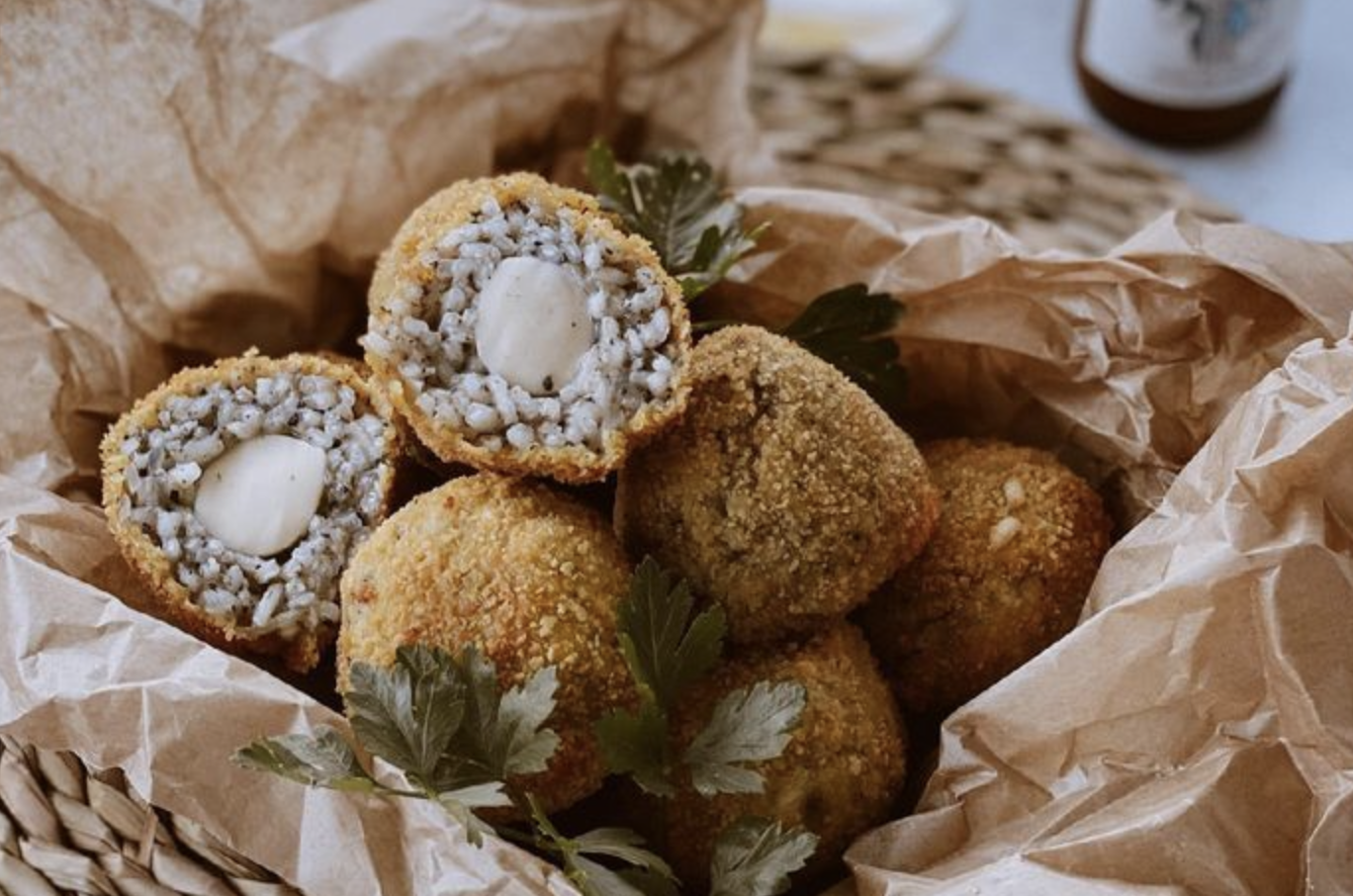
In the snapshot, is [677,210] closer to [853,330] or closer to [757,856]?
[853,330]

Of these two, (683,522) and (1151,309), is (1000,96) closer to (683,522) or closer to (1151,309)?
(1151,309)

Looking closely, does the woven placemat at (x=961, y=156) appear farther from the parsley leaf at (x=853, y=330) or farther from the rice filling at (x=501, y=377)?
the rice filling at (x=501, y=377)

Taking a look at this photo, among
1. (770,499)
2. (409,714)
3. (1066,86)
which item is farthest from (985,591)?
(1066,86)

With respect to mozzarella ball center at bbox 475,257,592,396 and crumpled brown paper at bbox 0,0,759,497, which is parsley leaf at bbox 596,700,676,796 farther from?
crumpled brown paper at bbox 0,0,759,497

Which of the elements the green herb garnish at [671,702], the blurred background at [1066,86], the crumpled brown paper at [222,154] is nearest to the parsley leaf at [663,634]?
the green herb garnish at [671,702]

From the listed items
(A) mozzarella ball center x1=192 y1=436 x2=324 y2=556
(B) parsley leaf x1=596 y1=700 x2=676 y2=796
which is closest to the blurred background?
(A) mozzarella ball center x1=192 y1=436 x2=324 y2=556

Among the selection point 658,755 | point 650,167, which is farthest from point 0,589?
point 650,167
